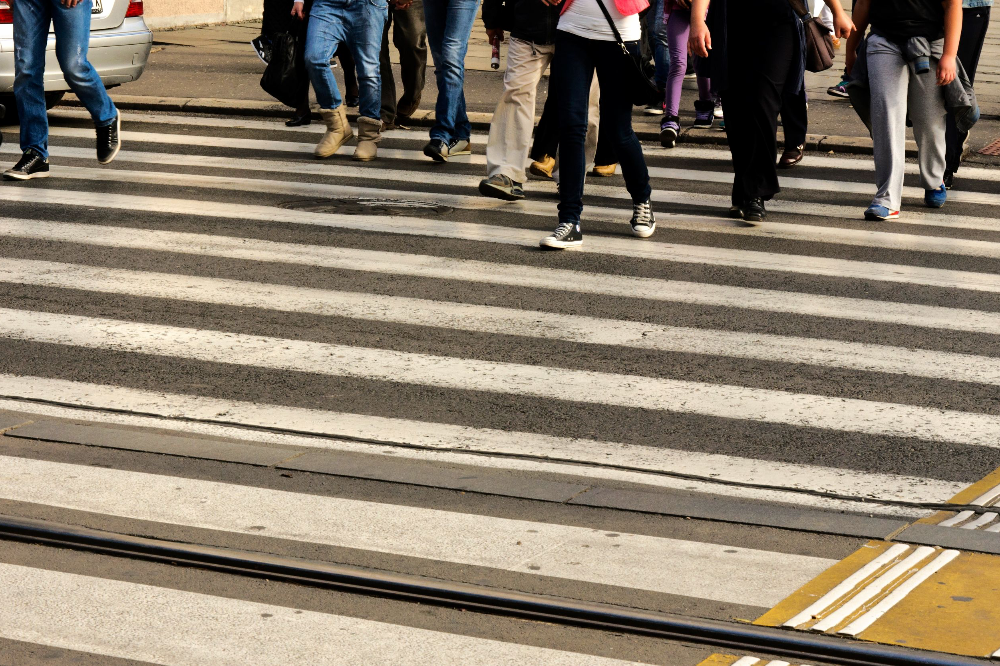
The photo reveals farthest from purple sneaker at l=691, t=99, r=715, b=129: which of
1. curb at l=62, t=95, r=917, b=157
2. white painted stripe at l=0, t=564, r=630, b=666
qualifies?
white painted stripe at l=0, t=564, r=630, b=666

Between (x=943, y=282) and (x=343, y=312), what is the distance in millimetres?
3121

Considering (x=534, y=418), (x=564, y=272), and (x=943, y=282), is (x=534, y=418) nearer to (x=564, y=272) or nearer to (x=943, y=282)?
(x=564, y=272)

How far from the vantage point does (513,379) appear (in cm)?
596

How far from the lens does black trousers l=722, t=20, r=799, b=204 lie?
8789 mm

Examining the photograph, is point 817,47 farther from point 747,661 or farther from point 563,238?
point 747,661

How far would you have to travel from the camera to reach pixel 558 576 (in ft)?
13.3

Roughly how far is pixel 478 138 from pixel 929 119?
4.36m

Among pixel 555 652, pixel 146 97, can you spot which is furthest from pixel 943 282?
pixel 146 97

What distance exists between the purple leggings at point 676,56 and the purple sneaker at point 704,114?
1.45ft

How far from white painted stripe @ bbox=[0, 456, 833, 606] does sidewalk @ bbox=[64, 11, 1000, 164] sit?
7951 mm

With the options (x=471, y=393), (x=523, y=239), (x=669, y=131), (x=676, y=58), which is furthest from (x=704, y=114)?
(x=471, y=393)

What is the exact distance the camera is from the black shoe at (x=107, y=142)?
10406 mm

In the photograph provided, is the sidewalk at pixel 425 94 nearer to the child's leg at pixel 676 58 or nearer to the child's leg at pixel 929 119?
the child's leg at pixel 676 58

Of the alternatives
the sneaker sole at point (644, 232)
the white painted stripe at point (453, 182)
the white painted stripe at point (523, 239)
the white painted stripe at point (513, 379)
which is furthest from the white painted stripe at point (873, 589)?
the white painted stripe at point (453, 182)
